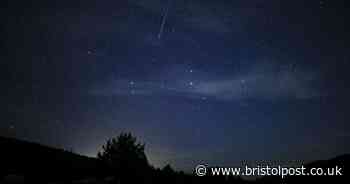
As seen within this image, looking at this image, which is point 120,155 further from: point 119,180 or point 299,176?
point 299,176

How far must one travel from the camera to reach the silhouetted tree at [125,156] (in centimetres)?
2453

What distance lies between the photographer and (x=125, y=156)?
29.0m

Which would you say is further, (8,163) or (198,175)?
(198,175)

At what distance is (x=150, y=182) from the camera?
2161 cm

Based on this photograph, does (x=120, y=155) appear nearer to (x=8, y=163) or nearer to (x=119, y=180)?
(x=119, y=180)

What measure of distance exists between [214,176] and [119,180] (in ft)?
33.9

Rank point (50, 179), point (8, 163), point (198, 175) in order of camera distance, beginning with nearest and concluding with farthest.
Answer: point (50, 179)
point (8, 163)
point (198, 175)

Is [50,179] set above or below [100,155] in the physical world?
below

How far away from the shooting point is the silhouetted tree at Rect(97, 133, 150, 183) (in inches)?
966

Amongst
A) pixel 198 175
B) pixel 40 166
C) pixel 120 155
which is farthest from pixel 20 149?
pixel 198 175

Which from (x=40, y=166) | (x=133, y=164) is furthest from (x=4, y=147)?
(x=133, y=164)

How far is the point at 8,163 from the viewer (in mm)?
18750

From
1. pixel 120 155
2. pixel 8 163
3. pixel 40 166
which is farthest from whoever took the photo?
pixel 120 155

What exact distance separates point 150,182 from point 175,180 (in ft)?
11.2
